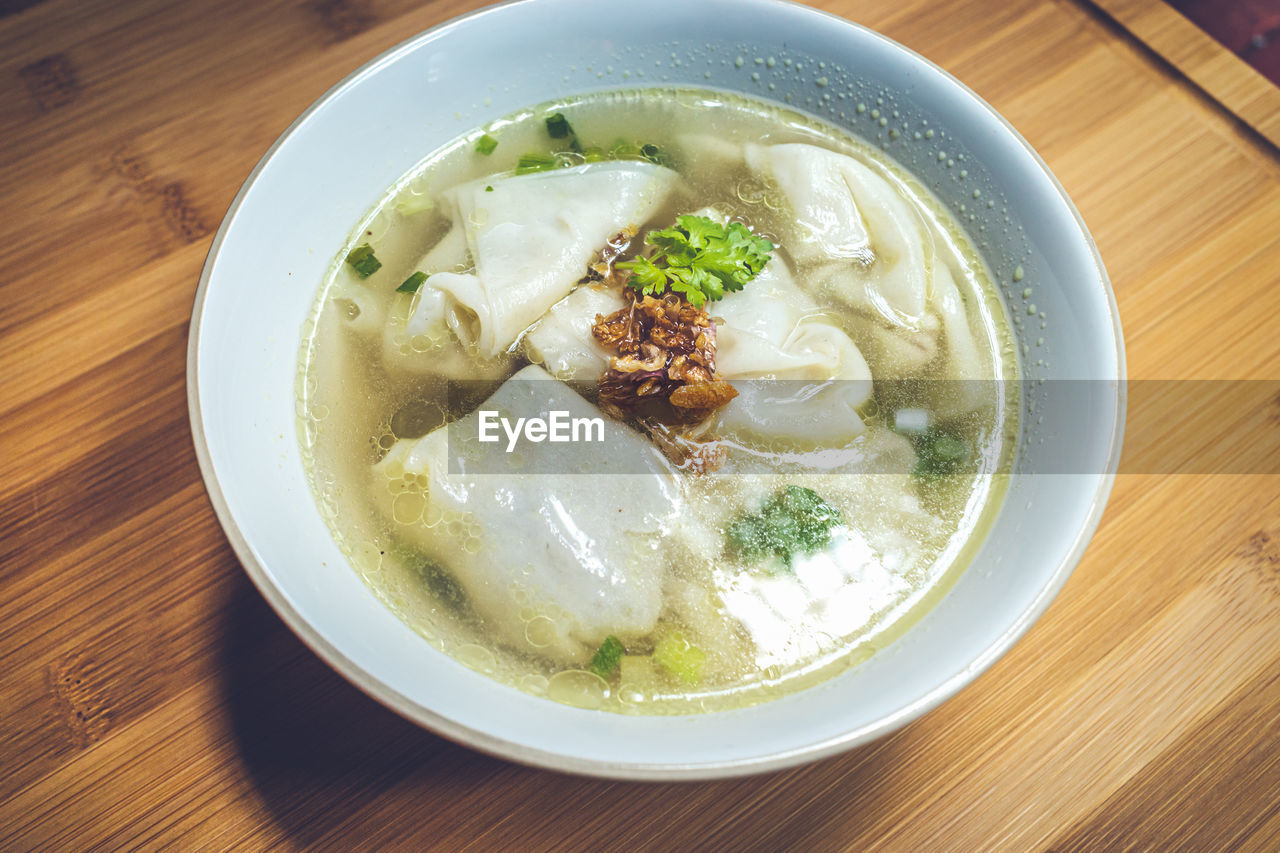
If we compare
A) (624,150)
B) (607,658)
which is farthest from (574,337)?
(607,658)

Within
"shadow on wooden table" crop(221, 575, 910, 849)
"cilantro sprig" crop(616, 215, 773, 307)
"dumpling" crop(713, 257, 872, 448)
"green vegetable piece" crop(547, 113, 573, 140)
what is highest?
"green vegetable piece" crop(547, 113, 573, 140)

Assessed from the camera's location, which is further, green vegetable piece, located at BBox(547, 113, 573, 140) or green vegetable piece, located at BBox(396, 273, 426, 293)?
green vegetable piece, located at BBox(547, 113, 573, 140)

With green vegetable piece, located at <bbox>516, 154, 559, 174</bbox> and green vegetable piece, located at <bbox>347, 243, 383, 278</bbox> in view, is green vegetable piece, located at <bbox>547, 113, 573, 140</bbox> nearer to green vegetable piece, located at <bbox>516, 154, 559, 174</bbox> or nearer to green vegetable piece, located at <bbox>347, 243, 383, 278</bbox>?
green vegetable piece, located at <bbox>516, 154, 559, 174</bbox>

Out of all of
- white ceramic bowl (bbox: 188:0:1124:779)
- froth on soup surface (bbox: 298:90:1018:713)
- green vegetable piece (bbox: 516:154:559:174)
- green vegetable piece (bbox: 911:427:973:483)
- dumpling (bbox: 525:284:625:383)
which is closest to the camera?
white ceramic bowl (bbox: 188:0:1124:779)

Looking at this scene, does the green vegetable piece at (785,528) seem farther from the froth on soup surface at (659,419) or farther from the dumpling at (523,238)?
the dumpling at (523,238)

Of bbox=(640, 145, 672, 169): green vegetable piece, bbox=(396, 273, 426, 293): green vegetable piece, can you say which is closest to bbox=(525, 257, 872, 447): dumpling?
bbox=(396, 273, 426, 293): green vegetable piece

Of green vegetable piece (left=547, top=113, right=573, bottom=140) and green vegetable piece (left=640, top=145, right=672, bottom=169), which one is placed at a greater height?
green vegetable piece (left=547, top=113, right=573, bottom=140)

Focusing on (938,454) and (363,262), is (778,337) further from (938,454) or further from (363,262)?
(363,262)
